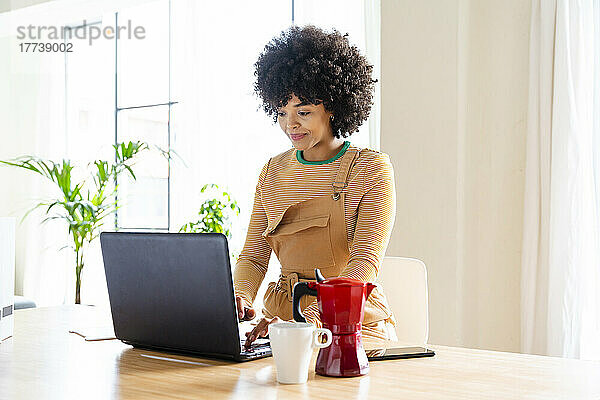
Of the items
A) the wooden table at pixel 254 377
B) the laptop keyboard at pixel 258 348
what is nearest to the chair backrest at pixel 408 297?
the wooden table at pixel 254 377

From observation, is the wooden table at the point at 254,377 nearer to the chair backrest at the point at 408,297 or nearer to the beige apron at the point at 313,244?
the beige apron at the point at 313,244

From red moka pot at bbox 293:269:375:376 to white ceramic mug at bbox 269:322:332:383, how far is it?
3cm

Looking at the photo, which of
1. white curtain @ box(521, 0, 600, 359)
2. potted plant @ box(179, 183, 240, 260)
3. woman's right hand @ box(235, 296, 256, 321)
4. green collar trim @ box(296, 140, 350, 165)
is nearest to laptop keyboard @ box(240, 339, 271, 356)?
woman's right hand @ box(235, 296, 256, 321)

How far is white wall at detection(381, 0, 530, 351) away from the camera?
10.1ft

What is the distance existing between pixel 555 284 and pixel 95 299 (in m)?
3.92

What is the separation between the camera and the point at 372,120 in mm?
3586

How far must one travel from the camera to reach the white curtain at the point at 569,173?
2.85 metres

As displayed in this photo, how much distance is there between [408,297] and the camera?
2010 mm

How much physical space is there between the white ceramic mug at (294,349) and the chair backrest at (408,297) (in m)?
0.89

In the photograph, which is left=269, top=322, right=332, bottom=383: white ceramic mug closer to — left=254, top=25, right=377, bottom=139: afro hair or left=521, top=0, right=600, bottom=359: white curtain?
left=254, top=25, right=377, bottom=139: afro hair

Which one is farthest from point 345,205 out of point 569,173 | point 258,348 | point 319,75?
point 569,173

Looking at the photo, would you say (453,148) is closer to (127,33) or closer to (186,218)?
(186,218)

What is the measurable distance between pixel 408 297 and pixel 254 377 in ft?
3.04

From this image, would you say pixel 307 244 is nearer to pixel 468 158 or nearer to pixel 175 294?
pixel 175 294
